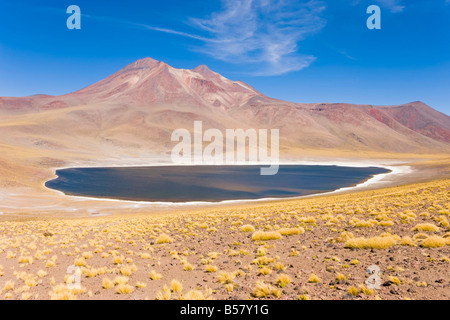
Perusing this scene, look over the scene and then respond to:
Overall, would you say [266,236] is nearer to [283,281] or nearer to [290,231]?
[290,231]

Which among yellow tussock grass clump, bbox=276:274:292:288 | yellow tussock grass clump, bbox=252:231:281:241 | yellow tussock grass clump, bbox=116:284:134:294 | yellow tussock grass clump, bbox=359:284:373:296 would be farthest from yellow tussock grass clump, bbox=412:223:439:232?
yellow tussock grass clump, bbox=116:284:134:294

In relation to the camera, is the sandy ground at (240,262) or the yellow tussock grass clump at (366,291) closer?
the yellow tussock grass clump at (366,291)

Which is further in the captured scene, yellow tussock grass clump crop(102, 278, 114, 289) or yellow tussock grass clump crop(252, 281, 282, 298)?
yellow tussock grass clump crop(102, 278, 114, 289)

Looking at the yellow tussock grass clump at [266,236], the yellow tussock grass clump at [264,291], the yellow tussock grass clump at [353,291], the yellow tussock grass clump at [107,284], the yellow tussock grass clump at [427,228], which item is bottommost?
the yellow tussock grass clump at [107,284]

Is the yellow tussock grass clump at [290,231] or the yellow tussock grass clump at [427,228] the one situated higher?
the yellow tussock grass clump at [427,228]

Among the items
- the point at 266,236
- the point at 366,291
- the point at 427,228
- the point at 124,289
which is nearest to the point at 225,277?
the point at 124,289

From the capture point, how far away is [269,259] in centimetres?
890

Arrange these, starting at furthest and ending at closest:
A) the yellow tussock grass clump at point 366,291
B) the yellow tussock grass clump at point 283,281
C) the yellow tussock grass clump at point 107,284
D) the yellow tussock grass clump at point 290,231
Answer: the yellow tussock grass clump at point 290,231 < the yellow tussock grass clump at point 107,284 < the yellow tussock grass clump at point 283,281 < the yellow tussock grass clump at point 366,291

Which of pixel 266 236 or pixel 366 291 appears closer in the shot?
pixel 366 291

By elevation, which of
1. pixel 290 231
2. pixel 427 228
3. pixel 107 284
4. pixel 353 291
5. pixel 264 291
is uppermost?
pixel 427 228

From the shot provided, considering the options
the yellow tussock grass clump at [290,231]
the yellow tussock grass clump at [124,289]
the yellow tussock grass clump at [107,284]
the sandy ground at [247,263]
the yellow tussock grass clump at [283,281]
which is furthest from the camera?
the yellow tussock grass clump at [290,231]

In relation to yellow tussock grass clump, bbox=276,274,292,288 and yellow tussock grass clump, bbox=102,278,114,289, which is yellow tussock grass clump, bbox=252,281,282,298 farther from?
yellow tussock grass clump, bbox=102,278,114,289

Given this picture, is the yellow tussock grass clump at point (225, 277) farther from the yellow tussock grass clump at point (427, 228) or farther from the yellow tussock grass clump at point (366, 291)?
the yellow tussock grass clump at point (427, 228)

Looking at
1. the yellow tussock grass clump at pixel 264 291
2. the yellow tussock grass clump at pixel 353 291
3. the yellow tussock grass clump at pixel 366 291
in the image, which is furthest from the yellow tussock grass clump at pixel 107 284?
the yellow tussock grass clump at pixel 366 291
